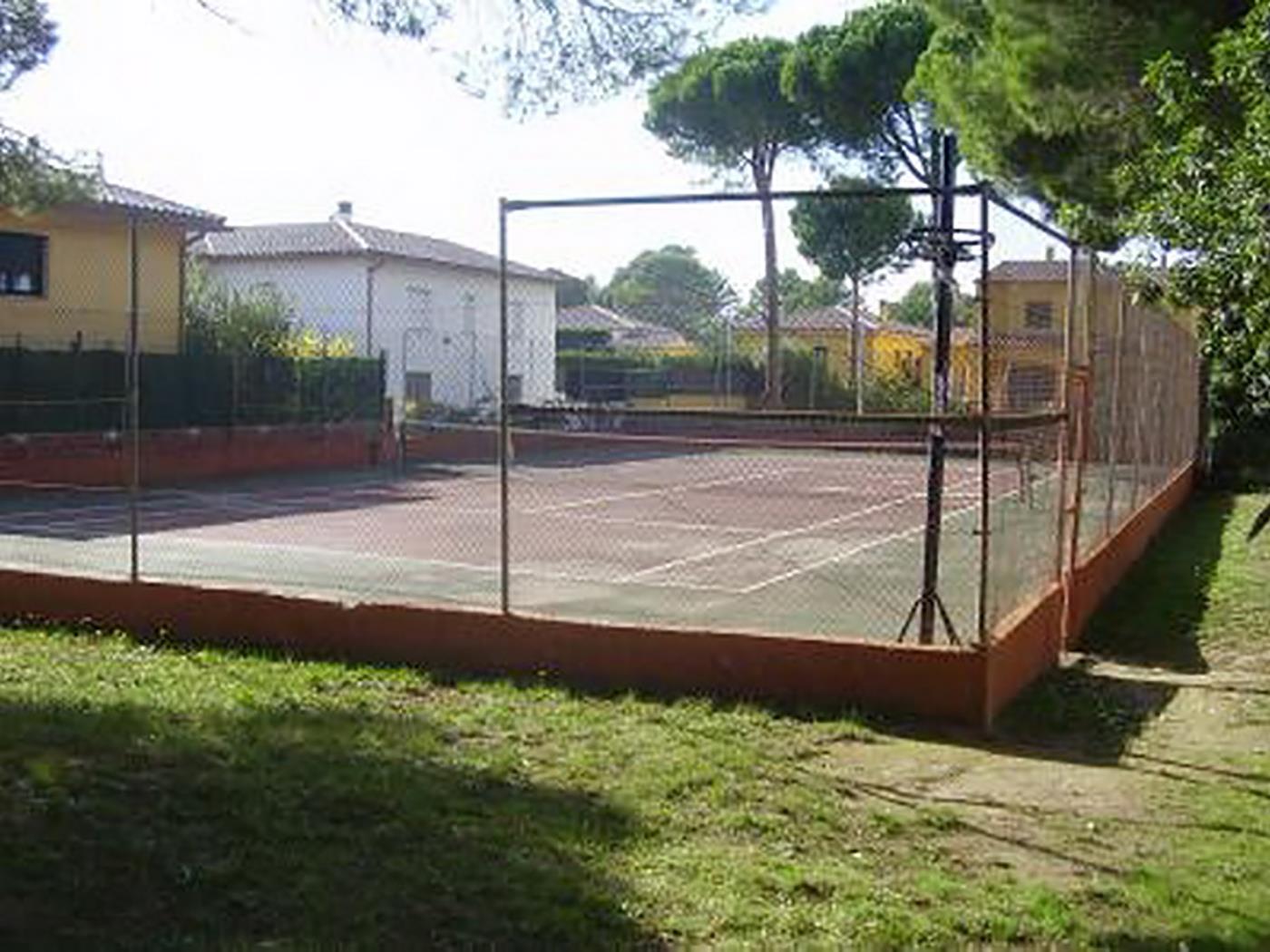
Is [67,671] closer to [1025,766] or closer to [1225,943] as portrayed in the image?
[1025,766]

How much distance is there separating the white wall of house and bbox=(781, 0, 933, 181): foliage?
32.5 ft

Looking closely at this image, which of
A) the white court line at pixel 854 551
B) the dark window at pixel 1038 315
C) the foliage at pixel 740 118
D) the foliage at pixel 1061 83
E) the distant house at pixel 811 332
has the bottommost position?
the white court line at pixel 854 551

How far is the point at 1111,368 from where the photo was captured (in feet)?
44.4

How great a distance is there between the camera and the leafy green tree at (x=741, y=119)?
162ft

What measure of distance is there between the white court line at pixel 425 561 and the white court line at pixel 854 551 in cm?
39

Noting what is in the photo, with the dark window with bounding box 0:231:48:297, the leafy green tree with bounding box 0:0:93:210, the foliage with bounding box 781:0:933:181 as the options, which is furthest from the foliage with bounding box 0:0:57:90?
the foliage with bounding box 781:0:933:181

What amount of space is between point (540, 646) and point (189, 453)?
61.7 ft

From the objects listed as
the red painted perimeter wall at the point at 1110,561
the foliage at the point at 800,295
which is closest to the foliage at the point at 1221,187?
the red painted perimeter wall at the point at 1110,561

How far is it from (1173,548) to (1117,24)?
8.95 meters

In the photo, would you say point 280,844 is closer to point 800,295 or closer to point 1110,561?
point 1110,561

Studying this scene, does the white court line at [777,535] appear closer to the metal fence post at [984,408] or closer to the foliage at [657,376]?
the metal fence post at [984,408]

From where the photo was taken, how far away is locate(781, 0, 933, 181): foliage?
1810 inches

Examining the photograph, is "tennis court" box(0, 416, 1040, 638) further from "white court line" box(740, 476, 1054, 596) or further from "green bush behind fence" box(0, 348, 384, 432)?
"green bush behind fence" box(0, 348, 384, 432)

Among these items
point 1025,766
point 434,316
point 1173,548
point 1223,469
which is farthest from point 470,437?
point 1025,766
